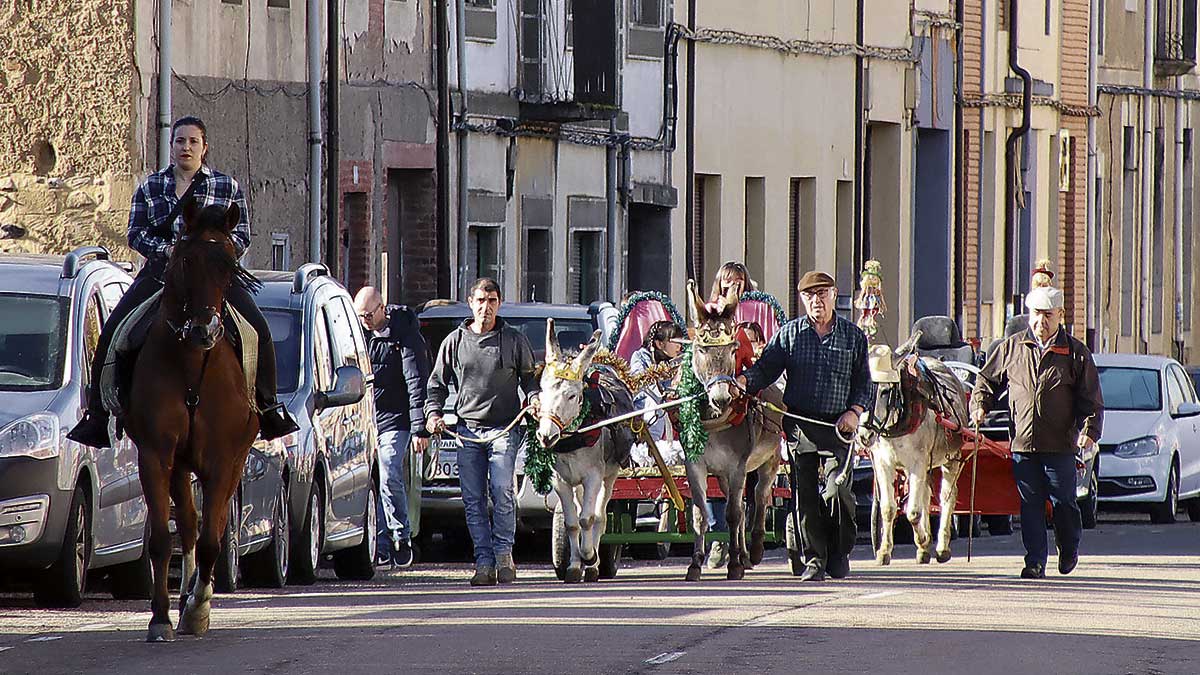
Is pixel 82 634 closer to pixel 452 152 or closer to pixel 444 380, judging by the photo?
pixel 444 380

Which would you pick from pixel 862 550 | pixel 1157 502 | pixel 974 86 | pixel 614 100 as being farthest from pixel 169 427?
pixel 974 86

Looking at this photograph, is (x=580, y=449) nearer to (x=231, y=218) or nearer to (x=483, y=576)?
(x=483, y=576)

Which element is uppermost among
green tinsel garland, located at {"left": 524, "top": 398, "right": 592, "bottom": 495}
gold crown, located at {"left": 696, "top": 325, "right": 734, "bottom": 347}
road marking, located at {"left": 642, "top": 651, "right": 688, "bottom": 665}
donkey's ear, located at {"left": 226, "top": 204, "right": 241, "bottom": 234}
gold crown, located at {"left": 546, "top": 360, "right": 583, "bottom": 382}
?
donkey's ear, located at {"left": 226, "top": 204, "right": 241, "bottom": 234}

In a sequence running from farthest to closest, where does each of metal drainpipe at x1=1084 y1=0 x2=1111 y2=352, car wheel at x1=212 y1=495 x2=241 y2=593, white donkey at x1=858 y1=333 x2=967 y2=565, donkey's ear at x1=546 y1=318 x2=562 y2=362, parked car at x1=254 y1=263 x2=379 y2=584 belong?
1. metal drainpipe at x1=1084 y1=0 x2=1111 y2=352
2. white donkey at x1=858 y1=333 x2=967 y2=565
3. donkey's ear at x1=546 y1=318 x2=562 y2=362
4. parked car at x1=254 y1=263 x2=379 y2=584
5. car wheel at x1=212 y1=495 x2=241 y2=593

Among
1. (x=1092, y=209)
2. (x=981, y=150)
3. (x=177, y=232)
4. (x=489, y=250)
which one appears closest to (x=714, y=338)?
(x=177, y=232)

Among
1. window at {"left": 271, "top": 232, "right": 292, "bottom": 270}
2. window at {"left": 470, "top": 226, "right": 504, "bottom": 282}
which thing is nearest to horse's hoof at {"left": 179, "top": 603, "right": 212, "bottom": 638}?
window at {"left": 271, "top": 232, "right": 292, "bottom": 270}

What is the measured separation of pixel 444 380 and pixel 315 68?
1000 centimetres

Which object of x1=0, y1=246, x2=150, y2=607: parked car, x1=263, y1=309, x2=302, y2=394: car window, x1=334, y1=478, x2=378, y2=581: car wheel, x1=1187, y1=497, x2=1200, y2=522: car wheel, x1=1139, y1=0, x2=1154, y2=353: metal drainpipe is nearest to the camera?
x1=0, y1=246, x2=150, y2=607: parked car

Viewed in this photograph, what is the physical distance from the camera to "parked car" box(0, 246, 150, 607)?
16.4 meters

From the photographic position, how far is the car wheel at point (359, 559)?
2081cm

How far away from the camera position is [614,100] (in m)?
36.5

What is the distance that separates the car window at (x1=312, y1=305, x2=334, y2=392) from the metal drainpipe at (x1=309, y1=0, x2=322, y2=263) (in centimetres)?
910

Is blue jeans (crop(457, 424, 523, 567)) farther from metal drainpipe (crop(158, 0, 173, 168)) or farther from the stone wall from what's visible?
metal drainpipe (crop(158, 0, 173, 168))

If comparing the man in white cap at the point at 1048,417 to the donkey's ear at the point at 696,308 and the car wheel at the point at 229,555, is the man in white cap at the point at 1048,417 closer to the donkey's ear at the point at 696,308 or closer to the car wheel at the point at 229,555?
the donkey's ear at the point at 696,308
